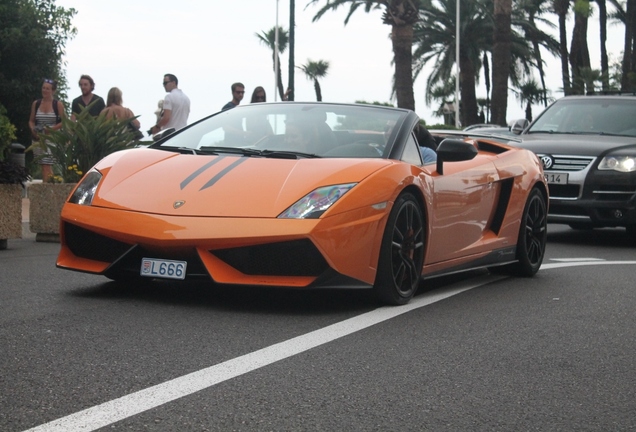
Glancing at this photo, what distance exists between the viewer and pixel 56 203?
36.0 feet

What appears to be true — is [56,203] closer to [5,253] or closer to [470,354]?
[5,253]

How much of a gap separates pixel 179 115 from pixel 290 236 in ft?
30.6

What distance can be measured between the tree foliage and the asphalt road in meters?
27.6

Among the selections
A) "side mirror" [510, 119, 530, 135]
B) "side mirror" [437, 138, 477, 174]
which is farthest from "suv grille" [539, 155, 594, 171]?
"side mirror" [437, 138, 477, 174]

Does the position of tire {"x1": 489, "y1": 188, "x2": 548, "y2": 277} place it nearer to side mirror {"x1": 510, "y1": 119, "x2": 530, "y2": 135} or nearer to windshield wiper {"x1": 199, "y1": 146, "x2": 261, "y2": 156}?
windshield wiper {"x1": 199, "y1": 146, "x2": 261, "y2": 156}

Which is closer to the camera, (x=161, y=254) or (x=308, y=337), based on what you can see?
(x=308, y=337)

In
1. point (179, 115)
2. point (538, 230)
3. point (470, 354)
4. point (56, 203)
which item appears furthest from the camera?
point (179, 115)

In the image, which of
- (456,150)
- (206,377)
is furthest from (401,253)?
(206,377)

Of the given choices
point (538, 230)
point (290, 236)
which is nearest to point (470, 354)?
point (290, 236)

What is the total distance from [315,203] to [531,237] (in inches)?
130

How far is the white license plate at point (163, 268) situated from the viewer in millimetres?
6207

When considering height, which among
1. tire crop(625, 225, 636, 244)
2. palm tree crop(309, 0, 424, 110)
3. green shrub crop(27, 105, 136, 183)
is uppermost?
palm tree crop(309, 0, 424, 110)

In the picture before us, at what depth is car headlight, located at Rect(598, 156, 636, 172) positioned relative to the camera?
12370 millimetres

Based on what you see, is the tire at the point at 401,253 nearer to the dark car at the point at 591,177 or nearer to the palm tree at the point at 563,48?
the dark car at the point at 591,177
